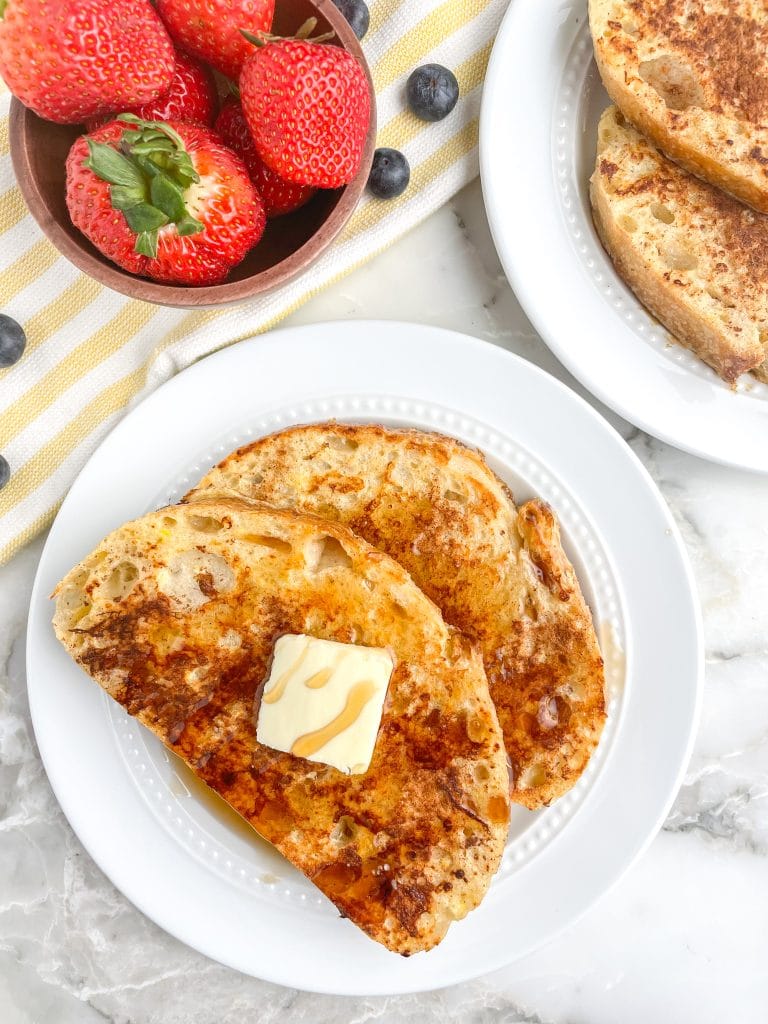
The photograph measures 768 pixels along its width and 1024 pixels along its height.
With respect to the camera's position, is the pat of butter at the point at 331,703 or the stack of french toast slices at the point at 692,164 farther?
the stack of french toast slices at the point at 692,164

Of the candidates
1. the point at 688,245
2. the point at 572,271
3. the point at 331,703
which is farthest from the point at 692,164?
the point at 331,703

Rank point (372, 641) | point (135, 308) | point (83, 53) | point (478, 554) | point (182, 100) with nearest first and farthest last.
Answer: point (83, 53)
point (182, 100)
point (372, 641)
point (478, 554)
point (135, 308)

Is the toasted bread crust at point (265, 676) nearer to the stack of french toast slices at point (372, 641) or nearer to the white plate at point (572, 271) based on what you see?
the stack of french toast slices at point (372, 641)

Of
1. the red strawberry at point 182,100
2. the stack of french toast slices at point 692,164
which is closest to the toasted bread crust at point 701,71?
the stack of french toast slices at point 692,164

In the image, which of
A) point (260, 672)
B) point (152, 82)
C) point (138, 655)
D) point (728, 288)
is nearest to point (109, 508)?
point (138, 655)

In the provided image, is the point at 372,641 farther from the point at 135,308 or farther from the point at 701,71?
the point at 701,71

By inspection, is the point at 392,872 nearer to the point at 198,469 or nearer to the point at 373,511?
the point at 373,511
